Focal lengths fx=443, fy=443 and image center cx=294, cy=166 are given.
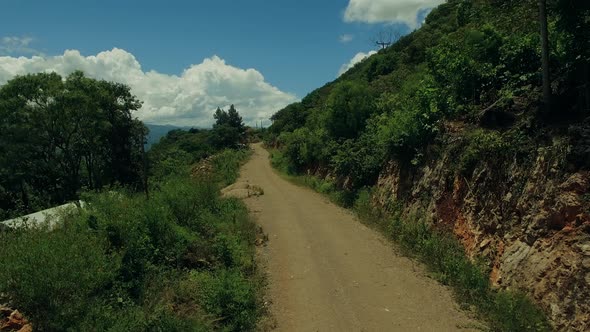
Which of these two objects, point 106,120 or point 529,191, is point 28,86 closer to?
point 106,120

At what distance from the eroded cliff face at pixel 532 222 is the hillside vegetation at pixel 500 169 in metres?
0.03

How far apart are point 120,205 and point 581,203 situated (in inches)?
436

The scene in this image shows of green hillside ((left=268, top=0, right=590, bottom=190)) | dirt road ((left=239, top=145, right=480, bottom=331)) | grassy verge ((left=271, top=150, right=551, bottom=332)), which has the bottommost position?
dirt road ((left=239, top=145, right=480, bottom=331))

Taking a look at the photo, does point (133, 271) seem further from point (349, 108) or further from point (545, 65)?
point (349, 108)

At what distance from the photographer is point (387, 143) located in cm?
1952

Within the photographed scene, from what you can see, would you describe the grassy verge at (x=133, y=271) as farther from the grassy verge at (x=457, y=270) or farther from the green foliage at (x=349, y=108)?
the green foliage at (x=349, y=108)

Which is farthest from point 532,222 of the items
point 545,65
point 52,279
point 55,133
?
point 55,133

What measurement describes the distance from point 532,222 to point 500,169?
7.36ft

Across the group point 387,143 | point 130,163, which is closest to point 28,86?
point 130,163

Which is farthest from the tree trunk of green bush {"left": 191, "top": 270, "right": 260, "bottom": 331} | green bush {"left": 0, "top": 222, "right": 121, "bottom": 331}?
green bush {"left": 0, "top": 222, "right": 121, "bottom": 331}

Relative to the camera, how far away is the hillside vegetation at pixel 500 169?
8.98 meters

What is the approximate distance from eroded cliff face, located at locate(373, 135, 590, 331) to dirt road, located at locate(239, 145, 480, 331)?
1592 millimetres

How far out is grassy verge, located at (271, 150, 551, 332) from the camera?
880 cm

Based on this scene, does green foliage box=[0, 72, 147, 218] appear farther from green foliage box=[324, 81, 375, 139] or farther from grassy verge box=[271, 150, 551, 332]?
grassy verge box=[271, 150, 551, 332]
